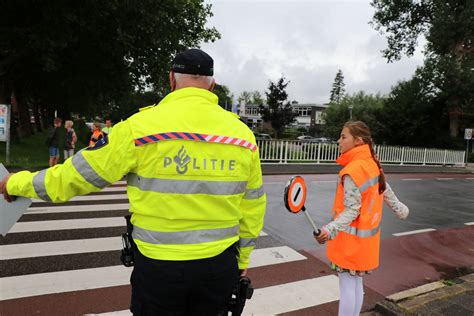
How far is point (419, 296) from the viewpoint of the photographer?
4336mm

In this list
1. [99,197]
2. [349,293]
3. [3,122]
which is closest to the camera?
[349,293]

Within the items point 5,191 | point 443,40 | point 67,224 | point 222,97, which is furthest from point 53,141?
point 222,97

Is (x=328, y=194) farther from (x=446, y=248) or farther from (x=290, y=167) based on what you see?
(x=290, y=167)

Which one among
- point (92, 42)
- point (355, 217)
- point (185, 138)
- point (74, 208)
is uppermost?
point (92, 42)

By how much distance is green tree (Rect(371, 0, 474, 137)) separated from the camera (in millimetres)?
28891

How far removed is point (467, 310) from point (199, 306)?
3.53 metres

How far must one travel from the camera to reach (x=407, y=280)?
16.5ft

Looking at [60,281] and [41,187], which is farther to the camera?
[60,281]

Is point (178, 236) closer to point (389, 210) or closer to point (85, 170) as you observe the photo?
point (85, 170)

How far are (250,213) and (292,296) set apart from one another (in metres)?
2.50

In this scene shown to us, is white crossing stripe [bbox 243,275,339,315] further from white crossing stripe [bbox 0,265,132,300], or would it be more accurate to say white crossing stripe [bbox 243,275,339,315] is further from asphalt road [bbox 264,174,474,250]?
white crossing stripe [bbox 0,265,132,300]

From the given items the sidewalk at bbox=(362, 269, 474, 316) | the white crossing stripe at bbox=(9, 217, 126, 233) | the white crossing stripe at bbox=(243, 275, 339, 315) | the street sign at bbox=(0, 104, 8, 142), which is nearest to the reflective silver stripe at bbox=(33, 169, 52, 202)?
the white crossing stripe at bbox=(243, 275, 339, 315)

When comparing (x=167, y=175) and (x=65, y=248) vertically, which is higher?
(x=167, y=175)

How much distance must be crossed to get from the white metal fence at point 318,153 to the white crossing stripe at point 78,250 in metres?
12.7
